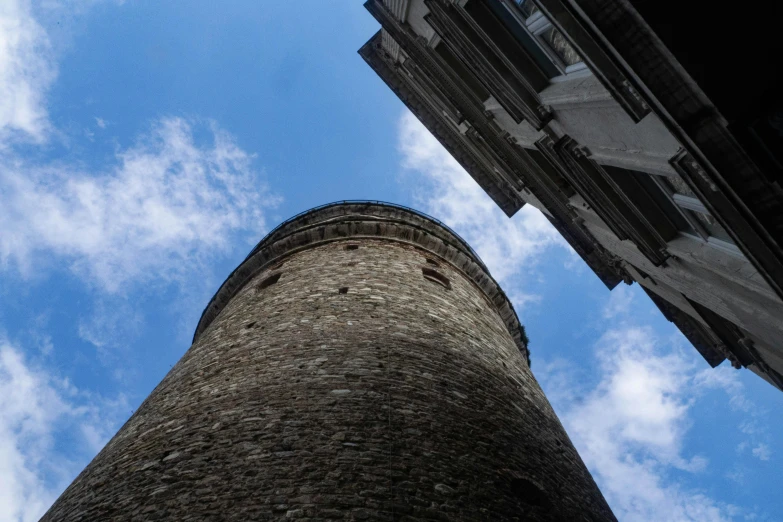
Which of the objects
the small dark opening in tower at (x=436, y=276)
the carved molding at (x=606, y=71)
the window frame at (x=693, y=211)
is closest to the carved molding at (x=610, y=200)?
the window frame at (x=693, y=211)

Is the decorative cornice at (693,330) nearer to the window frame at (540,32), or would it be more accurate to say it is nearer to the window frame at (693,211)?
the window frame at (693,211)

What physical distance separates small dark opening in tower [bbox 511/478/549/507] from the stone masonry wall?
2 centimetres

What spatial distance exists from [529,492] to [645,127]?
3.57 meters

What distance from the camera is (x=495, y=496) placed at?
4.94 m

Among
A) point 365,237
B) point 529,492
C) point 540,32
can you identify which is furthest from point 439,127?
point 529,492

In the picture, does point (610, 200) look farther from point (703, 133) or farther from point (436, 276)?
point (436, 276)

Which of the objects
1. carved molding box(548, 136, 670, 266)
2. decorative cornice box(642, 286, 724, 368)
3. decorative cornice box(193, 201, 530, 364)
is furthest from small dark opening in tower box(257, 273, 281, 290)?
decorative cornice box(642, 286, 724, 368)

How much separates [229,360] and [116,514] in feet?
7.84

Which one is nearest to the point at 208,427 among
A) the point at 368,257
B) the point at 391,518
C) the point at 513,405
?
the point at 391,518

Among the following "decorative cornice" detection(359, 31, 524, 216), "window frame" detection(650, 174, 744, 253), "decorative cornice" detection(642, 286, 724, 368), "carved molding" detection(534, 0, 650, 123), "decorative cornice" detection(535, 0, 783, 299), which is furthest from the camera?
"decorative cornice" detection(359, 31, 524, 216)

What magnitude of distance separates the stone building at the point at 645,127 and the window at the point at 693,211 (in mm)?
28

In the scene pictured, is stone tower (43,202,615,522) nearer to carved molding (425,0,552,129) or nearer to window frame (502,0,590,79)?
carved molding (425,0,552,129)

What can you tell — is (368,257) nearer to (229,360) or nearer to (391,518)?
(229,360)

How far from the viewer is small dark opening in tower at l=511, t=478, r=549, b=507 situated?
5168mm
